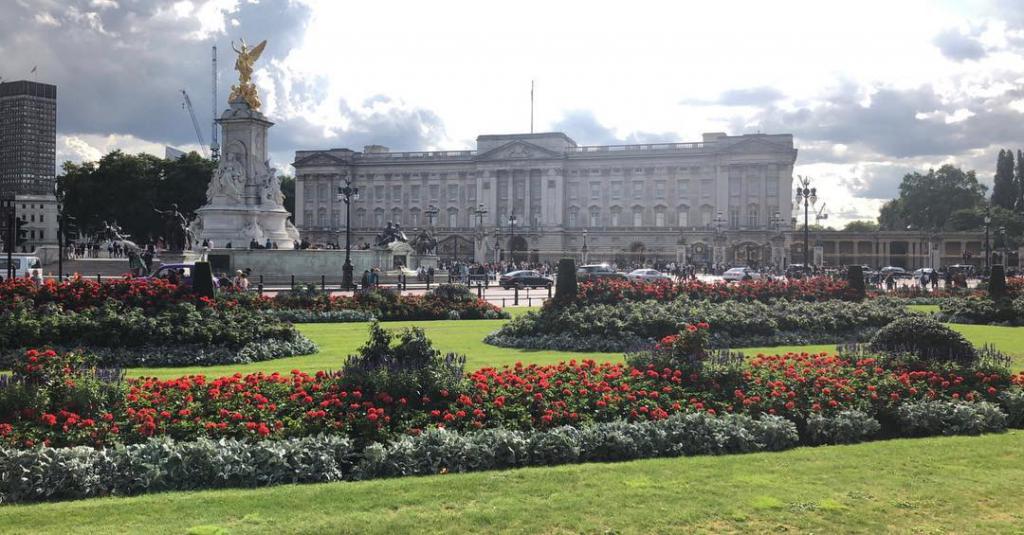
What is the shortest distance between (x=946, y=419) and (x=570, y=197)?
98.5 meters

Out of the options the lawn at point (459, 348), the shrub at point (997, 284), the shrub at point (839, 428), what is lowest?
the shrub at point (839, 428)

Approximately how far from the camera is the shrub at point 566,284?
→ 66.2ft

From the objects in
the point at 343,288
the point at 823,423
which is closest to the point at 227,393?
the point at 823,423

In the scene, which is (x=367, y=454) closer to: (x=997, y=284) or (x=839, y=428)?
(x=839, y=428)

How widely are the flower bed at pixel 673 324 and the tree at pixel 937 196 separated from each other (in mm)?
101120

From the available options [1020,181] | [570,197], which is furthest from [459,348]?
[1020,181]

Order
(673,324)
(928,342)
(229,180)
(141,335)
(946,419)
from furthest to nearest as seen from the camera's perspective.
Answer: (229,180), (673,324), (141,335), (928,342), (946,419)

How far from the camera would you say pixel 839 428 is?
972cm

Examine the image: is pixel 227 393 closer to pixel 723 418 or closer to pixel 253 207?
pixel 723 418

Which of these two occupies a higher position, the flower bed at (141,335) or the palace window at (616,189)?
the palace window at (616,189)

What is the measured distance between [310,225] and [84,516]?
112 metres

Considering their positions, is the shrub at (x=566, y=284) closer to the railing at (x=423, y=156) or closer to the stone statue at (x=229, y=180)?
the stone statue at (x=229, y=180)

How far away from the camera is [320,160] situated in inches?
4540

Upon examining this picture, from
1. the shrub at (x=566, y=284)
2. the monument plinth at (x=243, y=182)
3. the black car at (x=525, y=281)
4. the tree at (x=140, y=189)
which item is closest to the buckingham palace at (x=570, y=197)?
the tree at (x=140, y=189)
